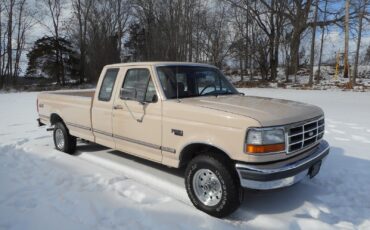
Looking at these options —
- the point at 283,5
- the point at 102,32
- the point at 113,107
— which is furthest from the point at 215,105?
the point at 102,32

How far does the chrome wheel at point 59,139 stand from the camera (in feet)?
23.4

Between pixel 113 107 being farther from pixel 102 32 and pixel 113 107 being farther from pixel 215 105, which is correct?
pixel 102 32

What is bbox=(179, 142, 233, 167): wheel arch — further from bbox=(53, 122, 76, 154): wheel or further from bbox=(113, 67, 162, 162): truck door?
bbox=(53, 122, 76, 154): wheel

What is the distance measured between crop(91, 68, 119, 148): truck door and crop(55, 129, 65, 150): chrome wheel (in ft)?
4.51

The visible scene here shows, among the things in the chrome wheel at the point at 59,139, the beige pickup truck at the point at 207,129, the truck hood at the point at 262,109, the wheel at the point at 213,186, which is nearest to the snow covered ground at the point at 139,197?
the wheel at the point at 213,186

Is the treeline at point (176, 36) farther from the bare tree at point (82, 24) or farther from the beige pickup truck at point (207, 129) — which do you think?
the beige pickup truck at point (207, 129)

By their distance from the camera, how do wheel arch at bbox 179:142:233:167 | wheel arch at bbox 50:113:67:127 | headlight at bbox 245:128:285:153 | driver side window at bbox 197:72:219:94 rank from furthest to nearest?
wheel arch at bbox 50:113:67:127 → driver side window at bbox 197:72:219:94 → wheel arch at bbox 179:142:233:167 → headlight at bbox 245:128:285:153

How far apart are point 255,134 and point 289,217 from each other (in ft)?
4.14

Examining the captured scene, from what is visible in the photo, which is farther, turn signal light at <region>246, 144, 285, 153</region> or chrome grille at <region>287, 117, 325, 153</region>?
chrome grille at <region>287, 117, 325, 153</region>

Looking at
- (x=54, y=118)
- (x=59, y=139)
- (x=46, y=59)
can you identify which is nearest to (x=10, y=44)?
(x=46, y=59)

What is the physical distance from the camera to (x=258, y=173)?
3.76m

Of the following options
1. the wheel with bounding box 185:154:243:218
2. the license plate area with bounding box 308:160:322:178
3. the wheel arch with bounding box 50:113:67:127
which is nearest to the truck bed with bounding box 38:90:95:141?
the wheel arch with bounding box 50:113:67:127

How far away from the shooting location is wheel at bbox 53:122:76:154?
6.97 meters

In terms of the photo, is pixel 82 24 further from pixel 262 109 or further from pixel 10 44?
pixel 262 109
